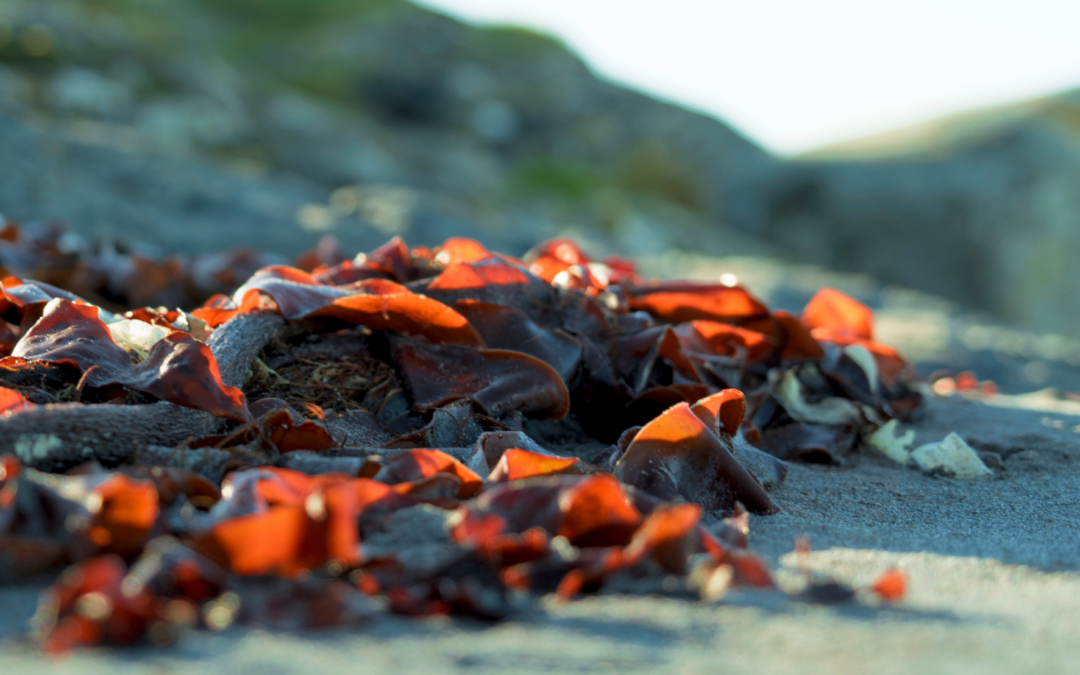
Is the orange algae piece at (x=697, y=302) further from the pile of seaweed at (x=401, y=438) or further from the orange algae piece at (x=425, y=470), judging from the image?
the orange algae piece at (x=425, y=470)

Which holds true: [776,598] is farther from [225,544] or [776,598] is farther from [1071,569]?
[225,544]

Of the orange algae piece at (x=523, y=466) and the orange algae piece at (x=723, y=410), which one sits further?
the orange algae piece at (x=723, y=410)

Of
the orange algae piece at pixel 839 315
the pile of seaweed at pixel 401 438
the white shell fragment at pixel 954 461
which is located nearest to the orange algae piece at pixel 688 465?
the pile of seaweed at pixel 401 438

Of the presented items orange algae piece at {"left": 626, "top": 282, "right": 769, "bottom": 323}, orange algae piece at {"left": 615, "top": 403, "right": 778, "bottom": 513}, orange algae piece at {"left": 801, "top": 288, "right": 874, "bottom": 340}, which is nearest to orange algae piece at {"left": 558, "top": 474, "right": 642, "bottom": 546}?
orange algae piece at {"left": 615, "top": 403, "right": 778, "bottom": 513}

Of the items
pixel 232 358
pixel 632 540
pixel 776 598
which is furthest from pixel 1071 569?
pixel 232 358

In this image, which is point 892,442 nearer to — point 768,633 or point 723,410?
point 723,410

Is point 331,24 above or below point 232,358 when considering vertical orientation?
above

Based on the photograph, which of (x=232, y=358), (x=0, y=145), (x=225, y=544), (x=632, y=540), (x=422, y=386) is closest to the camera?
(x=225, y=544)
